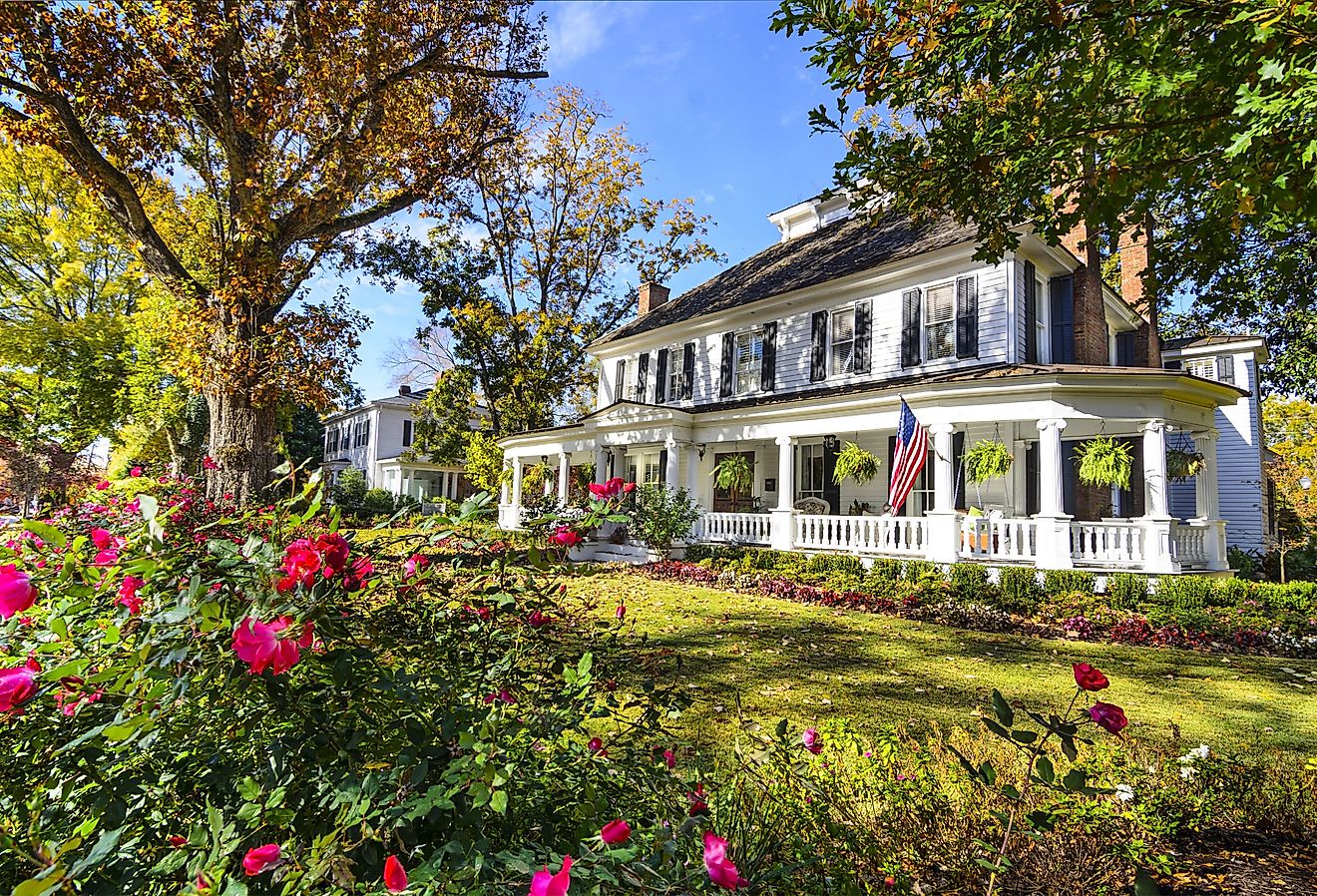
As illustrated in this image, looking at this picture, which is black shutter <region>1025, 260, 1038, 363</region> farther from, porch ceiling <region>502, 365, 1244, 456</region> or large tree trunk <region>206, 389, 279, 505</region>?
large tree trunk <region>206, 389, 279, 505</region>

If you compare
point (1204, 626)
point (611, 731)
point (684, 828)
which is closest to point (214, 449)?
point (611, 731)

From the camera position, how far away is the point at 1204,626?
29.7 ft

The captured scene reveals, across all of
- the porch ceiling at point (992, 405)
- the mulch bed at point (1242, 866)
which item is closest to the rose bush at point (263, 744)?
the mulch bed at point (1242, 866)

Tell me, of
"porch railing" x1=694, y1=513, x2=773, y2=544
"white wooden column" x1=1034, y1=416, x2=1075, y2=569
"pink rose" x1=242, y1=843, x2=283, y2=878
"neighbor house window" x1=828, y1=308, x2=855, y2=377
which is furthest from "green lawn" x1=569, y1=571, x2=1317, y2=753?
"neighbor house window" x1=828, y1=308, x2=855, y2=377

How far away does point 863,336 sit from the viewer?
16188mm

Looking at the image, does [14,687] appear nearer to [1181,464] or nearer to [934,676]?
[934,676]

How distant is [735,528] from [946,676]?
9.60m

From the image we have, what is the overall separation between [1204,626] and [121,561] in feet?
39.3

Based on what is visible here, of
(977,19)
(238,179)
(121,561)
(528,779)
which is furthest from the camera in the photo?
(238,179)

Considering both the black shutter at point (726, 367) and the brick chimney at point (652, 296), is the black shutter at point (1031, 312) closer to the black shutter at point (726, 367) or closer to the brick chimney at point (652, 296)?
the black shutter at point (726, 367)

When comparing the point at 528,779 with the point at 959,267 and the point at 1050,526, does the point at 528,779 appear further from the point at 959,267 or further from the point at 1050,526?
the point at 959,267

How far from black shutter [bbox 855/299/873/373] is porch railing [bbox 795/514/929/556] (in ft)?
13.6

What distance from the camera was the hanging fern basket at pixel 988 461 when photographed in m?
11.7

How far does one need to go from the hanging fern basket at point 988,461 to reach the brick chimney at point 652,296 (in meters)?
15.6
